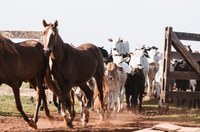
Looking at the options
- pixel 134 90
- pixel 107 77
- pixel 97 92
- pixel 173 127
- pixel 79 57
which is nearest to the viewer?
pixel 173 127

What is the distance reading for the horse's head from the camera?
1112cm

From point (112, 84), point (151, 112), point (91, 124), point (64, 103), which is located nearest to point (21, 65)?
point (64, 103)

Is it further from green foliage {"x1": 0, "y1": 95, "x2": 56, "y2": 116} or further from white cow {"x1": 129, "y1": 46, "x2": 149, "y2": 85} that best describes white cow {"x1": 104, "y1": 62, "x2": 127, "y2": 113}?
green foliage {"x1": 0, "y1": 95, "x2": 56, "y2": 116}

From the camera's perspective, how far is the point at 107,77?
17.1 m

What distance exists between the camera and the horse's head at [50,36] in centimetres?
1112

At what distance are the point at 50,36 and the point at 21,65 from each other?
0.98 m

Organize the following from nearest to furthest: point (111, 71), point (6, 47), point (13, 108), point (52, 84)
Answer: point (6, 47), point (52, 84), point (111, 71), point (13, 108)

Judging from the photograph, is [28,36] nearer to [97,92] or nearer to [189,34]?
[97,92]

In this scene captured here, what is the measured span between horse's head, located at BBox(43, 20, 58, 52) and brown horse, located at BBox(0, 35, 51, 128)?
0.47 meters

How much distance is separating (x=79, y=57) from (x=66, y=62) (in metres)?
0.76

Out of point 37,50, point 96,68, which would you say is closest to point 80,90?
point 96,68

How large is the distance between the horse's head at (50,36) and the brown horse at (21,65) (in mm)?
465

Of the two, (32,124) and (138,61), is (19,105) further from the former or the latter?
(138,61)

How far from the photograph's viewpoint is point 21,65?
428 inches
